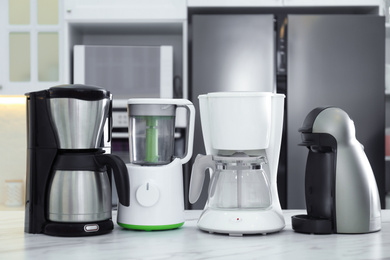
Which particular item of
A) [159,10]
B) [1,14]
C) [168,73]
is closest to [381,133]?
[168,73]

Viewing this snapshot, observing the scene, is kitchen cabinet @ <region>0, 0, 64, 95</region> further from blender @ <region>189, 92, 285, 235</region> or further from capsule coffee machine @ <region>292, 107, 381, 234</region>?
capsule coffee machine @ <region>292, 107, 381, 234</region>

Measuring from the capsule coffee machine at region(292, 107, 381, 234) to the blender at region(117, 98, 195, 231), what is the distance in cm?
25

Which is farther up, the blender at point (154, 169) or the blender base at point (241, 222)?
the blender at point (154, 169)

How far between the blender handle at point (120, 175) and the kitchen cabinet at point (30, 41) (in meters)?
1.69

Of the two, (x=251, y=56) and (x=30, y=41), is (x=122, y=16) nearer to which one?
(x=30, y=41)

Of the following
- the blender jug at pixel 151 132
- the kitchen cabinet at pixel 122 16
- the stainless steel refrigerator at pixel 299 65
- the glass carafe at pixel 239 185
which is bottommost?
the glass carafe at pixel 239 185

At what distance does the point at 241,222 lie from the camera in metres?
0.98

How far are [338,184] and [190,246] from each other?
1.08 ft

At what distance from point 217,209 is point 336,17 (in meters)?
A: 1.73

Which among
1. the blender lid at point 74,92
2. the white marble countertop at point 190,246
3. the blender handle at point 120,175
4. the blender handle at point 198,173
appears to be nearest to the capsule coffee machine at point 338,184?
the white marble countertop at point 190,246

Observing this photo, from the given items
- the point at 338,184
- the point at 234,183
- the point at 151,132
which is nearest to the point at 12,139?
the point at 151,132

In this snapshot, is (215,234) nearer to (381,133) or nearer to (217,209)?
(217,209)

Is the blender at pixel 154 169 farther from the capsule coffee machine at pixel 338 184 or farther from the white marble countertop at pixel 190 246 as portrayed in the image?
the capsule coffee machine at pixel 338 184

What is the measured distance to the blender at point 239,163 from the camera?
1016 mm
